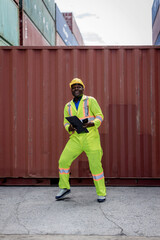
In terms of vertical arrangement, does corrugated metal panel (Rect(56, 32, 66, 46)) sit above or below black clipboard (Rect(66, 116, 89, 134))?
above

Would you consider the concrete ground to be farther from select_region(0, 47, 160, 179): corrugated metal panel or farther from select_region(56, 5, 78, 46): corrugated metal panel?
select_region(56, 5, 78, 46): corrugated metal panel

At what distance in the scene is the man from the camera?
3.94 meters

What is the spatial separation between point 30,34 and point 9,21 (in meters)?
2.16

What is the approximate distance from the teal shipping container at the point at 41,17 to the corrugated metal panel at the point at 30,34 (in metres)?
0.24

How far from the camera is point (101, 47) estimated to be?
16.6ft

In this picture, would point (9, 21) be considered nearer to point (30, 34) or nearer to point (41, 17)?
point (30, 34)

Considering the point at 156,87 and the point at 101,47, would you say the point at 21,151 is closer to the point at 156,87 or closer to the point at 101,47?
the point at 101,47

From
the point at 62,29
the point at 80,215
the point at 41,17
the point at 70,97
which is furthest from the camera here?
the point at 62,29

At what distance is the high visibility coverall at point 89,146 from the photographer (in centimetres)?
394

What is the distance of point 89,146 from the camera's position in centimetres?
395

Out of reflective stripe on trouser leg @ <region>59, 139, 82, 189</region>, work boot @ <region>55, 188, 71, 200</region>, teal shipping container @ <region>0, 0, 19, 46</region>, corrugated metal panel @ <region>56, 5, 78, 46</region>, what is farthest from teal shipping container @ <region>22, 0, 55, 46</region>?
work boot @ <region>55, 188, 71, 200</region>

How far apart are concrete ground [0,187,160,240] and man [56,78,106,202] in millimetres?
338

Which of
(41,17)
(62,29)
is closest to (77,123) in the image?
(41,17)

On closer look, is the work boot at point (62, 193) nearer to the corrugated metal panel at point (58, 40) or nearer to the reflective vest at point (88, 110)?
the reflective vest at point (88, 110)
